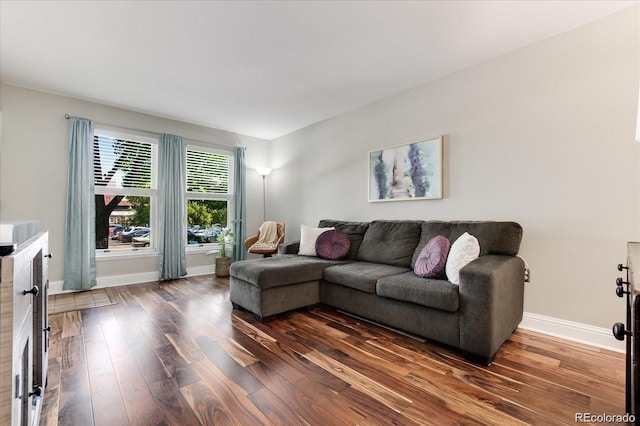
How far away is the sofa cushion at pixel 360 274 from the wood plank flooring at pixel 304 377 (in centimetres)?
36

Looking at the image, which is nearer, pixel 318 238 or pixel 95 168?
pixel 318 238

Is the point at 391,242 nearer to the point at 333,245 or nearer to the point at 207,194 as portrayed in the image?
the point at 333,245

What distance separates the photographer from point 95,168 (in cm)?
396

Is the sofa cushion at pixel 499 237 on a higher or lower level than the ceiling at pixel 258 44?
lower

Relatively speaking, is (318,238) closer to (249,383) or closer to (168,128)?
(249,383)

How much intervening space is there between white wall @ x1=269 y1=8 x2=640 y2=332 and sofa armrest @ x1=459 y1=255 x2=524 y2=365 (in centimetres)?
65

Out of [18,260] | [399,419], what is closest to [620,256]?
[399,419]

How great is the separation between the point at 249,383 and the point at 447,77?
3.25 meters

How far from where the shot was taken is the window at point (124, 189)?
3998mm

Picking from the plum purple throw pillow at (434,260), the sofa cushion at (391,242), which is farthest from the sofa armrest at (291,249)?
the plum purple throw pillow at (434,260)

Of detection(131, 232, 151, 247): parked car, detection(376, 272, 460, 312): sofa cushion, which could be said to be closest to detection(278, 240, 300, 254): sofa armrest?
detection(376, 272, 460, 312): sofa cushion

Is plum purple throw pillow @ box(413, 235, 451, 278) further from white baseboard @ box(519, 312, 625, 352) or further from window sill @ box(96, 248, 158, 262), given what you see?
window sill @ box(96, 248, 158, 262)

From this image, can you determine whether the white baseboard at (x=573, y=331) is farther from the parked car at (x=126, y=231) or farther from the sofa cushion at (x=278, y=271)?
the parked car at (x=126, y=231)

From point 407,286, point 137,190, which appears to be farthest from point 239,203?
point 407,286
